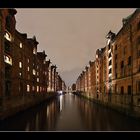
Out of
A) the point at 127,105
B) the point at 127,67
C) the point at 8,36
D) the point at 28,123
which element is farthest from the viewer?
the point at 8,36

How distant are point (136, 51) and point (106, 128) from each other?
12354 millimetres

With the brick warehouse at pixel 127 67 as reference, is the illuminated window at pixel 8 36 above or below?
above

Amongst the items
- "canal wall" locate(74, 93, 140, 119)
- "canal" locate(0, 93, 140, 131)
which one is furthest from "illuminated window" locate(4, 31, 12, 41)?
"canal wall" locate(74, 93, 140, 119)

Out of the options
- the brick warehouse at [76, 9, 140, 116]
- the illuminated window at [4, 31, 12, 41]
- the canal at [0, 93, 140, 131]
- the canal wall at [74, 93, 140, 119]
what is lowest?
the canal at [0, 93, 140, 131]

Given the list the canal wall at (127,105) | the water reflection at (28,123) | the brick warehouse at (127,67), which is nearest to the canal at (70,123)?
the water reflection at (28,123)

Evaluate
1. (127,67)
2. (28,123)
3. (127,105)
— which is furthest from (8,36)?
(127,105)

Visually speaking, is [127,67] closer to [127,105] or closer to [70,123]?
[127,105]

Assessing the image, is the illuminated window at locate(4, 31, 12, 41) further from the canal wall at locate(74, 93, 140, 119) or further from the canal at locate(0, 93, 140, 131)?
the canal wall at locate(74, 93, 140, 119)

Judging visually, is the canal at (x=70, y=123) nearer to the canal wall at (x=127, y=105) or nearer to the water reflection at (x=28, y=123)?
the water reflection at (x=28, y=123)

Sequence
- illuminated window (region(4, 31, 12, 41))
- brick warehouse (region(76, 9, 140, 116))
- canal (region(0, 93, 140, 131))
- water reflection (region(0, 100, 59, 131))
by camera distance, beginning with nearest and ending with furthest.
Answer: water reflection (region(0, 100, 59, 131)) < canal (region(0, 93, 140, 131)) < brick warehouse (region(76, 9, 140, 116)) < illuminated window (region(4, 31, 12, 41))

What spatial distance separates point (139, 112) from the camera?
2742cm

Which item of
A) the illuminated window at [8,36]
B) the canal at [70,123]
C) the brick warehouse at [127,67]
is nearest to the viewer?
the canal at [70,123]
